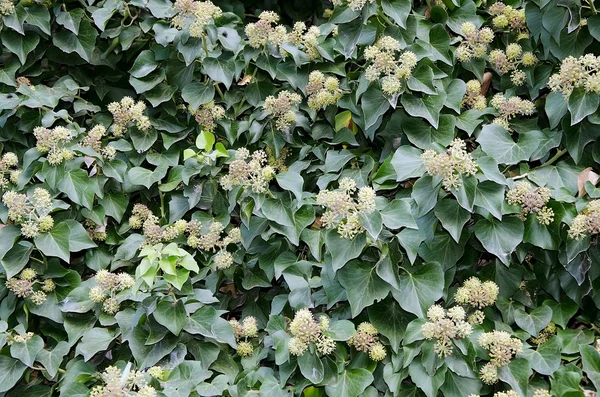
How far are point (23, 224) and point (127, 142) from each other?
2.11ft

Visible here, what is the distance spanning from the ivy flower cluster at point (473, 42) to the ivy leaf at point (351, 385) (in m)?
1.48

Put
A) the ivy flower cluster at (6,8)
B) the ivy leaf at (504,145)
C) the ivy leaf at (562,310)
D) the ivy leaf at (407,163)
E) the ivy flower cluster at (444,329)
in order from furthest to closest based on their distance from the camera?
the ivy flower cluster at (6,8)
the ivy leaf at (504,145)
the ivy leaf at (562,310)
the ivy leaf at (407,163)
the ivy flower cluster at (444,329)

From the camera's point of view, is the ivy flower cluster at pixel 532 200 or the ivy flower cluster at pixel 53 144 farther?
the ivy flower cluster at pixel 53 144

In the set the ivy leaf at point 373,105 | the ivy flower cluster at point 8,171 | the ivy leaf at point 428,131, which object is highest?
the ivy leaf at point 373,105

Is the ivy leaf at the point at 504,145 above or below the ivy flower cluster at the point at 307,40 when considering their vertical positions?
below

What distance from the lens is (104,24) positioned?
330 cm

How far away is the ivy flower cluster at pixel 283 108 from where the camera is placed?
9.69 ft

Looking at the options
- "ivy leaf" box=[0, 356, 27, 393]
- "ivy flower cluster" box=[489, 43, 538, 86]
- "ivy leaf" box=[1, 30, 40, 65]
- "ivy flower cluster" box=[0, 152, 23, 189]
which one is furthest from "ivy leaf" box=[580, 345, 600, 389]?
"ivy leaf" box=[1, 30, 40, 65]

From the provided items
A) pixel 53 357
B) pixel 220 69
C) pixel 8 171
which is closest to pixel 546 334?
pixel 220 69

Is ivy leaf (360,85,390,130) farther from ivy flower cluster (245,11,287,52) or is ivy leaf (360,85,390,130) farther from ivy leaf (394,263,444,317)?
ivy leaf (394,263,444,317)

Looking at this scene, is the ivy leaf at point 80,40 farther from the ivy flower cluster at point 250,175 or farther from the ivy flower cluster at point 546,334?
the ivy flower cluster at point 546,334

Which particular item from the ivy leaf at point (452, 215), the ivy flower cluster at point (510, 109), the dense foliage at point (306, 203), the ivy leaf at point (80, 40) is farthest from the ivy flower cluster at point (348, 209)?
the ivy leaf at point (80, 40)

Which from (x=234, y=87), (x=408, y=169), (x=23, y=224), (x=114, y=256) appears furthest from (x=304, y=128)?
(x=23, y=224)

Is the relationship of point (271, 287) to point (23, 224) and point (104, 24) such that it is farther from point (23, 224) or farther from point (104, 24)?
point (104, 24)
